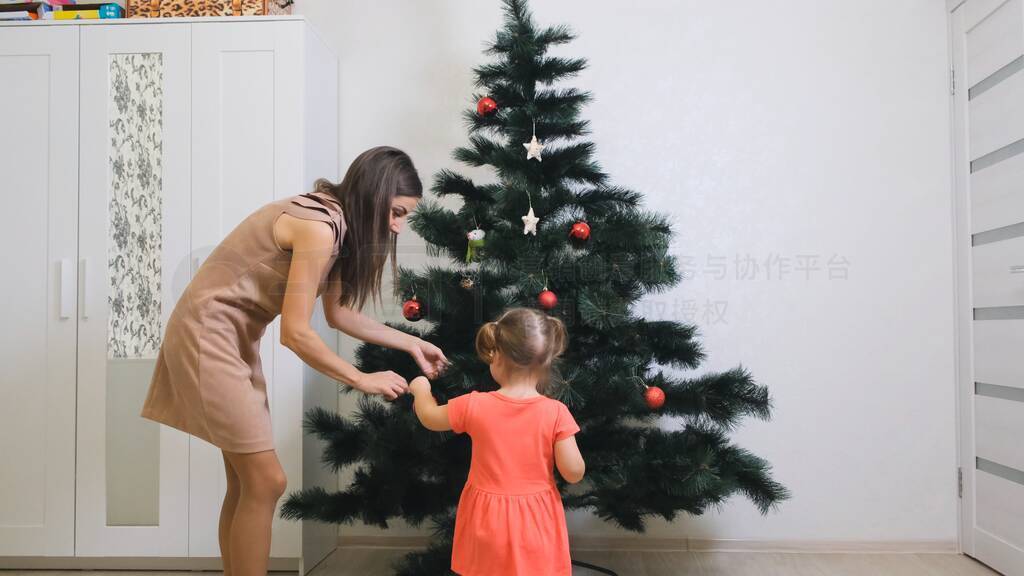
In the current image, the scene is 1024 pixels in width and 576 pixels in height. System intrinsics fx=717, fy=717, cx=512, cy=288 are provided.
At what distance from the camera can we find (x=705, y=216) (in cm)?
262

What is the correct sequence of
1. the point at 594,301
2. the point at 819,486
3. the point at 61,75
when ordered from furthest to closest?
the point at 819,486 < the point at 61,75 < the point at 594,301

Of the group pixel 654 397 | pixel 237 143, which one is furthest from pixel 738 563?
pixel 237 143

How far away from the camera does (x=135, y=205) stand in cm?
239

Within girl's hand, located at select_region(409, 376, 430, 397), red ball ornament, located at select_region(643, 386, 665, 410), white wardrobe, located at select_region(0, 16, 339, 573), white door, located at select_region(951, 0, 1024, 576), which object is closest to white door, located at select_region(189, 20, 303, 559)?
white wardrobe, located at select_region(0, 16, 339, 573)

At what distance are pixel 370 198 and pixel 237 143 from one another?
3.34 ft

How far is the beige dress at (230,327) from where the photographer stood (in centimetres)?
156

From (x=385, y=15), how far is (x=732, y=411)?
1.90m

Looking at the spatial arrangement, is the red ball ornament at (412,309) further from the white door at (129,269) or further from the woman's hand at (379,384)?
the white door at (129,269)

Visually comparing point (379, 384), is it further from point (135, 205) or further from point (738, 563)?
point (738, 563)

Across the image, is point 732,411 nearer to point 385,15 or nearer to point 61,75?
point 385,15

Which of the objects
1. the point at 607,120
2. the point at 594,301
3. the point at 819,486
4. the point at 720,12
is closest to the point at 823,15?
the point at 720,12

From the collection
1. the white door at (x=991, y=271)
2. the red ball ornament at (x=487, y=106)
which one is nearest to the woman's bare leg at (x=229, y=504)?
the red ball ornament at (x=487, y=106)

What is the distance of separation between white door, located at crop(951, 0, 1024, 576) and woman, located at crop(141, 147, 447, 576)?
189cm

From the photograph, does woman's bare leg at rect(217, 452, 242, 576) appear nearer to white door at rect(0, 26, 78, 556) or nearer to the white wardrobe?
the white wardrobe
